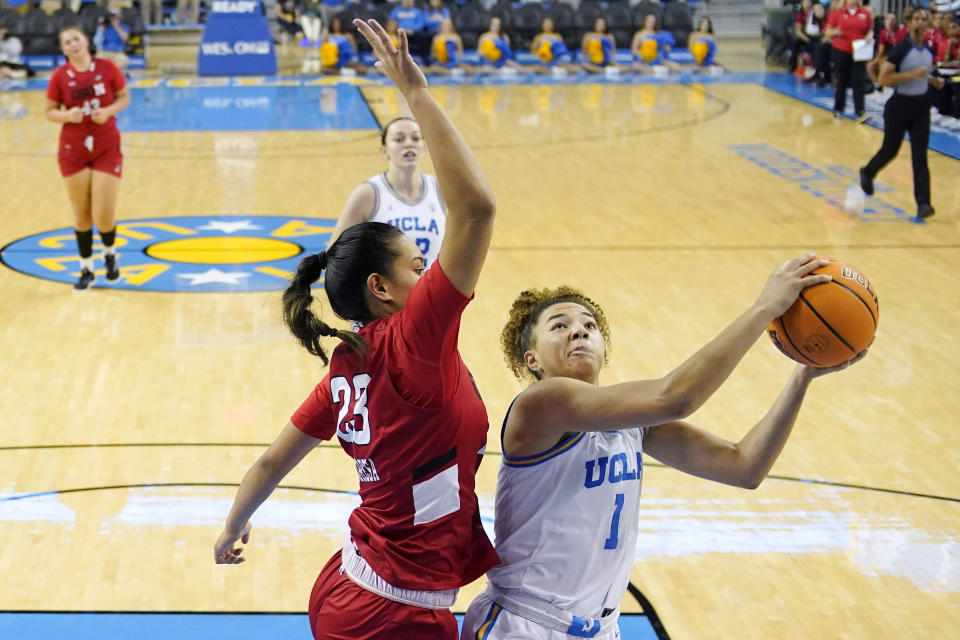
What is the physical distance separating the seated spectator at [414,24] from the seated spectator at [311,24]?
1703 millimetres

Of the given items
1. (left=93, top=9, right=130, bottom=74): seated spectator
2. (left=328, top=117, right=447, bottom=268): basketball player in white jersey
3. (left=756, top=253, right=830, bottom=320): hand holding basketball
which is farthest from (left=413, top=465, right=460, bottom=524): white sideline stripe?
(left=93, top=9, right=130, bottom=74): seated spectator

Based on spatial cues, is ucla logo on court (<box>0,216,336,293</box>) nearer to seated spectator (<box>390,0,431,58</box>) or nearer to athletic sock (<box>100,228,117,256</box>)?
athletic sock (<box>100,228,117,256</box>)

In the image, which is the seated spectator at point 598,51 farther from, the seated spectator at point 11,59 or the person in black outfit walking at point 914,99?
the person in black outfit walking at point 914,99

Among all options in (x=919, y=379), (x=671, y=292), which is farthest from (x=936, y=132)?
(x=919, y=379)

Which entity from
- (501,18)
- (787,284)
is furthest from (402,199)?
(501,18)

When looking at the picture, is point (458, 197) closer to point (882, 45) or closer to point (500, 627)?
point (500, 627)

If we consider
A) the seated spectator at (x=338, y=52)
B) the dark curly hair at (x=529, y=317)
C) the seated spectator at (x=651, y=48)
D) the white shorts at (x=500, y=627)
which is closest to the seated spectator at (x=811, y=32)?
the seated spectator at (x=651, y=48)

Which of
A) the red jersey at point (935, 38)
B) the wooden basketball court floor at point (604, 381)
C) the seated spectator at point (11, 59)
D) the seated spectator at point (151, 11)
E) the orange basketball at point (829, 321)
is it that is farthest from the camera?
the seated spectator at point (151, 11)

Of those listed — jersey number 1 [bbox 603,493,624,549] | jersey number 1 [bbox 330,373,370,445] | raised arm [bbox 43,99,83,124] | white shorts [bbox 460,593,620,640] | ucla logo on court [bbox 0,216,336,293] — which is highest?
jersey number 1 [bbox 330,373,370,445]

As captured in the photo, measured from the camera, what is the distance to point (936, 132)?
50.1ft

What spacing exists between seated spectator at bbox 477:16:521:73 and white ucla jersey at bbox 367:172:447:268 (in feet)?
52.2

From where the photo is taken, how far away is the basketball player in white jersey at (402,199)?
5.74 meters

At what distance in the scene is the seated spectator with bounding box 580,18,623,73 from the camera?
71.4ft

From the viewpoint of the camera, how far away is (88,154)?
827cm
